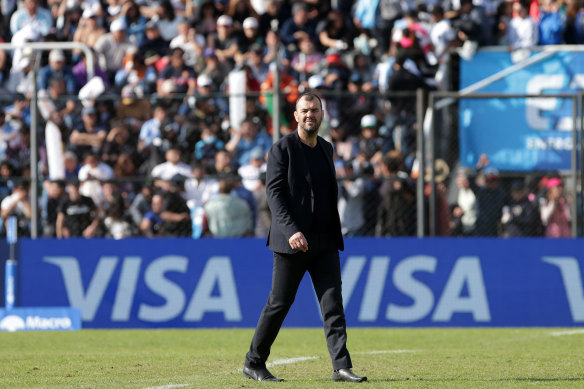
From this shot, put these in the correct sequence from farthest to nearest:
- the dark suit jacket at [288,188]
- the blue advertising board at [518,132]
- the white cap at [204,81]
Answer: the white cap at [204,81] → the blue advertising board at [518,132] → the dark suit jacket at [288,188]

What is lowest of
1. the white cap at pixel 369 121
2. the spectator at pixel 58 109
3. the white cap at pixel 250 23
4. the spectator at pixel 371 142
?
the spectator at pixel 371 142

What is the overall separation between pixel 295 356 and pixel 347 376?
2.55m

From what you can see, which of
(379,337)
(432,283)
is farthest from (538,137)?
(379,337)

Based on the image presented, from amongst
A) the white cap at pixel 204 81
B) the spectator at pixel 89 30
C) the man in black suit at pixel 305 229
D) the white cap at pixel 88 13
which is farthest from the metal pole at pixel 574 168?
the white cap at pixel 88 13

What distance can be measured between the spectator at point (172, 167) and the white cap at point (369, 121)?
7.62ft

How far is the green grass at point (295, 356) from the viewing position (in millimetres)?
7605

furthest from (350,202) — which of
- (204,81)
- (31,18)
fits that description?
(31,18)

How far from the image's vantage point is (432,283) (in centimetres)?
1386

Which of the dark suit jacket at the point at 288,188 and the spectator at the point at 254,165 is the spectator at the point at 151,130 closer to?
the spectator at the point at 254,165

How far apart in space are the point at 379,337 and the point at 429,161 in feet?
9.00

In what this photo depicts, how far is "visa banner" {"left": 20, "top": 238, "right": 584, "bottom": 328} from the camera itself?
1384cm

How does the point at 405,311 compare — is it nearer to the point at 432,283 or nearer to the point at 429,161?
the point at 432,283

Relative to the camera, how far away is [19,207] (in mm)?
14078

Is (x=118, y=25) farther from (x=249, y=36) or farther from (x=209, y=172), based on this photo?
(x=209, y=172)
